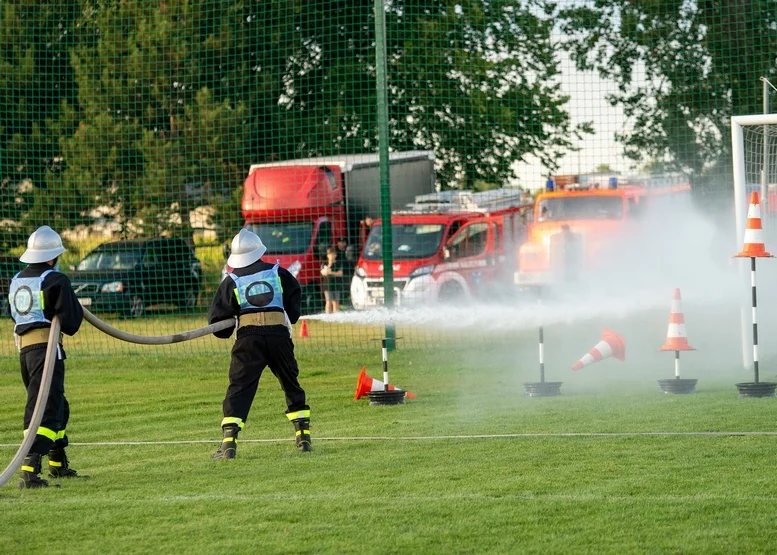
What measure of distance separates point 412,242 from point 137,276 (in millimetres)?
5126

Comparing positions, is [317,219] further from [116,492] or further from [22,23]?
[116,492]

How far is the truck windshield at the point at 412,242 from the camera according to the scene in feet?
71.1

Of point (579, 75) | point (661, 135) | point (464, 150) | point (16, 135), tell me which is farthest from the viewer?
point (16, 135)

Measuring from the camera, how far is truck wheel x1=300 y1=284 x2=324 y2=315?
21.7 meters

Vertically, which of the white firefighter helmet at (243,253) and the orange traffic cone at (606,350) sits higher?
the white firefighter helmet at (243,253)

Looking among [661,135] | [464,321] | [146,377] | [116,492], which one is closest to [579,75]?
[661,135]

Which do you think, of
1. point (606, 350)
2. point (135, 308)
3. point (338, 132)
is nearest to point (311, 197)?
point (338, 132)

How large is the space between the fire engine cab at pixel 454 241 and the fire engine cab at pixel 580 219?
0.45 metres

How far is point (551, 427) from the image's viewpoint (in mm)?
10141

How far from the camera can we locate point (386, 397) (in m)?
12.3

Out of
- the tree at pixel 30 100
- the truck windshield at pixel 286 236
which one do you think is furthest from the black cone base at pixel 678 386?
the tree at pixel 30 100

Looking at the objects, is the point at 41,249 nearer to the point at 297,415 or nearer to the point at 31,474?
the point at 31,474

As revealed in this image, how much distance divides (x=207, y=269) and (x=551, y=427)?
14720mm

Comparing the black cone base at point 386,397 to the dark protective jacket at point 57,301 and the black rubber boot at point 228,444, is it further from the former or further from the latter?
the dark protective jacket at point 57,301
